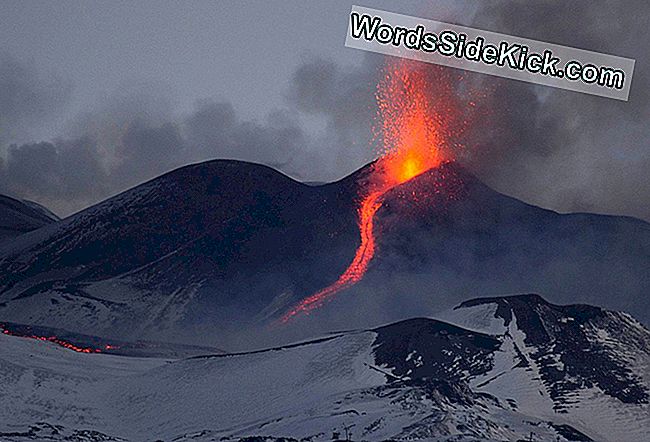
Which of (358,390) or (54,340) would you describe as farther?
(54,340)

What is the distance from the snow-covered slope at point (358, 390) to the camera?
115375 millimetres

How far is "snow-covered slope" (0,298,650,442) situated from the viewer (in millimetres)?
115375

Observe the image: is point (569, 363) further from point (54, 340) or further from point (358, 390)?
point (54, 340)

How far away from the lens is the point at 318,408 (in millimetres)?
123188

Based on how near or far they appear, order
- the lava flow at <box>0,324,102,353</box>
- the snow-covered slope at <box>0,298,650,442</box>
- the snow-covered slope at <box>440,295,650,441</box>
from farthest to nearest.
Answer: the lava flow at <box>0,324,102,353</box>
the snow-covered slope at <box>440,295,650,441</box>
the snow-covered slope at <box>0,298,650,442</box>

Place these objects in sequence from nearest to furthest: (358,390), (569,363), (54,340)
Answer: (358,390)
(569,363)
(54,340)

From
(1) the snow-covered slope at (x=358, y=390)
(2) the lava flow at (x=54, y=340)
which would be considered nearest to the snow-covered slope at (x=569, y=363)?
(1) the snow-covered slope at (x=358, y=390)

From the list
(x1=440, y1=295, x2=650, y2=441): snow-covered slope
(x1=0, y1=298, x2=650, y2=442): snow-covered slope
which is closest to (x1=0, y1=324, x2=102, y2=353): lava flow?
(x1=0, y1=298, x2=650, y2=442): snow-covered slope

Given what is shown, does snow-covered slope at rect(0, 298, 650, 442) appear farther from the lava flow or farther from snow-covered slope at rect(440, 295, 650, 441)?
the lava flow

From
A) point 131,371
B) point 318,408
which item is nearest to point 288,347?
point 131,371

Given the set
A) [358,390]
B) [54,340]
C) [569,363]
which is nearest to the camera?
[358,390]

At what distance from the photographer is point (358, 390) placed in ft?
420

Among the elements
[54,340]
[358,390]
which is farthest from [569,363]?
[54,340]

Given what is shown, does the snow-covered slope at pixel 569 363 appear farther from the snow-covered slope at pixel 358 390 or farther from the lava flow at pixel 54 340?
the lava flow at pixel 54 340
